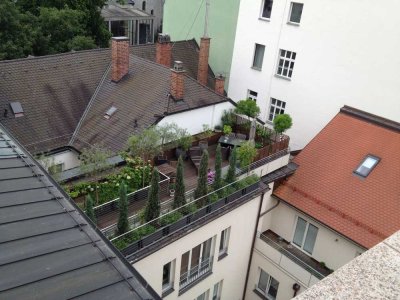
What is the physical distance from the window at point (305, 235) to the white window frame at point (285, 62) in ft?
30.4

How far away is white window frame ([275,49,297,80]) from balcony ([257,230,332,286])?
966 cm

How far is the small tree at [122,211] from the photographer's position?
10.6 metres

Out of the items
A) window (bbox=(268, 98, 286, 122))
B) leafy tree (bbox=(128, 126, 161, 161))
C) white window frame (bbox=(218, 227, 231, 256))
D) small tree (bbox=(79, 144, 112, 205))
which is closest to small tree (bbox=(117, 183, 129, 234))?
small tree (bbox=(79, 144, 112, 205))

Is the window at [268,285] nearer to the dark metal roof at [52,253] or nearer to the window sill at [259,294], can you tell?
the window sill at [259,294]

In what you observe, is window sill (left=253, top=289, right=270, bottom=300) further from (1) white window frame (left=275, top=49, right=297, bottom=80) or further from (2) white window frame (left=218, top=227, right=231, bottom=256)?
(1) white window frame (left=275, top=49, right=297, bottom=80)

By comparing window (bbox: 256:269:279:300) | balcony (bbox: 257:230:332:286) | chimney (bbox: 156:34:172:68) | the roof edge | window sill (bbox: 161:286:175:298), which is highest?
chimney (bbox: 156:34:172:68)

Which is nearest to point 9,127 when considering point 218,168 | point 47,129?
point 47,129

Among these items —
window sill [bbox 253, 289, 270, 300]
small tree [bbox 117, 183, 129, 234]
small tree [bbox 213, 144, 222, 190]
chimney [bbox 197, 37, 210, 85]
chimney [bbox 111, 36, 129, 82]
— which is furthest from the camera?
chimney [bbox 197, 37, 210, 85]

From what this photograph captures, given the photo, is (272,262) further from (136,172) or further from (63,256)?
(63,256)

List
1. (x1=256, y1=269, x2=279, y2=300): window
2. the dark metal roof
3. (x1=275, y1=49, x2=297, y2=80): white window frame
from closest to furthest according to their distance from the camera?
the dark metal roof
(x1=256, y1=269, x2=279, y2=300): window
(x1=275, y1=49, x2=297, y2=80): white window frame

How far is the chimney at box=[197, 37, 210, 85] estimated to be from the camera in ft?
77.4

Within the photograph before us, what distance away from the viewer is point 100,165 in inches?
514

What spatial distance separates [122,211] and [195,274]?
454cm

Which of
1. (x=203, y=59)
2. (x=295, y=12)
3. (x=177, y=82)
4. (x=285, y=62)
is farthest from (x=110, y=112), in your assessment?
(x=295, y=12)
